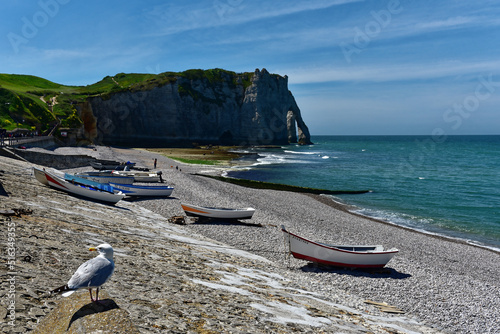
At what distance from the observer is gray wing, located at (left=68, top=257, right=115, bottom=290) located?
5.84 meters

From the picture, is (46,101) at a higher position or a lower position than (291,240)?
higher

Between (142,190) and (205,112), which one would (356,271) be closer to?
(142,190)

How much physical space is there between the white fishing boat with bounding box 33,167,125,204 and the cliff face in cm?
8642

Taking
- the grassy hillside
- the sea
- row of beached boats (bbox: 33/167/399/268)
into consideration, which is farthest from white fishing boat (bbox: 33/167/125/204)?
the grassy hillside

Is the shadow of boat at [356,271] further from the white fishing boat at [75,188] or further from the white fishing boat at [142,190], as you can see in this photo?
the white fishing boat at [142,190]

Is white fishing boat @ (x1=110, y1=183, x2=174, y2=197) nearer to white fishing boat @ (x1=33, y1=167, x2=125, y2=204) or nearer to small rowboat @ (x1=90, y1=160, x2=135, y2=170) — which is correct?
white fishing boat @ (x1=33, y1=167, x2=125, y2=204)

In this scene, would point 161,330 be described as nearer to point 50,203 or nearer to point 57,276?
point 57,276

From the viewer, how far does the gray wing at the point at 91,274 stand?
5844mm

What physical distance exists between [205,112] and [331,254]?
439ft

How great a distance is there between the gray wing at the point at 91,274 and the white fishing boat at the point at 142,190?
972 inches

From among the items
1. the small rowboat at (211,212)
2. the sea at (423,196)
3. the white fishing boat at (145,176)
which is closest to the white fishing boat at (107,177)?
the white fishing boat at (145,176)

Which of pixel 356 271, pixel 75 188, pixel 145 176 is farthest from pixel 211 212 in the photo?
pixel 145 176

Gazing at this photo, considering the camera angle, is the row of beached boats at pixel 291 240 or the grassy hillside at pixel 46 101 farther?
the grassy hillside at pixel 46 101

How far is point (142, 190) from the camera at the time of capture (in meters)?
30.8
